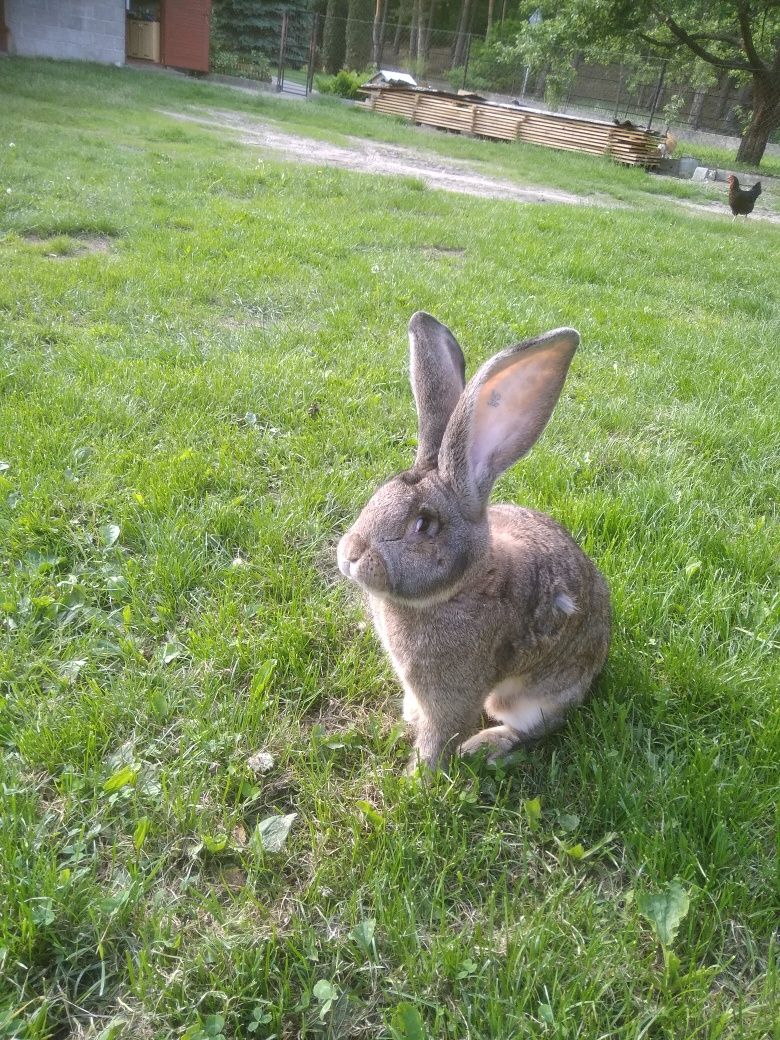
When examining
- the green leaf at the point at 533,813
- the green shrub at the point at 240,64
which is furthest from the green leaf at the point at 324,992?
the green shrub at the point at 240,64

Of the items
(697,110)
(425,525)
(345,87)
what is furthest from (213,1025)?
(697,110)

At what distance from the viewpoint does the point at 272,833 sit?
2.09 metres

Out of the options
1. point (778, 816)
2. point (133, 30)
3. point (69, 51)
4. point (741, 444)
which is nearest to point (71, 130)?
point (741, 444)

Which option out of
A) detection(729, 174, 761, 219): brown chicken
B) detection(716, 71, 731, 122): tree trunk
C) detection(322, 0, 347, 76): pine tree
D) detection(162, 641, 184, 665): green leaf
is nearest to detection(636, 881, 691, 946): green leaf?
detection(162, 641, 184, 665): green leaf

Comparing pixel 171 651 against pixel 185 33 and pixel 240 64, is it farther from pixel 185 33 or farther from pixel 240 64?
pixel 240 64

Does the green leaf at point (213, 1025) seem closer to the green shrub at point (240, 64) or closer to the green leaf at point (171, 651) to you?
the green leaf at point (171, 651)

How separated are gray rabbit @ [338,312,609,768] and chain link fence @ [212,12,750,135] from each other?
2970 centimetres

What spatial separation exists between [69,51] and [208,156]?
1795cm

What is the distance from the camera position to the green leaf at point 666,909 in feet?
6.04

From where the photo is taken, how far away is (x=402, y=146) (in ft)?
61.1

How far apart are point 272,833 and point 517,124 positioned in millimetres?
25185

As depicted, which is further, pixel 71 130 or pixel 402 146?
pixel 402 146

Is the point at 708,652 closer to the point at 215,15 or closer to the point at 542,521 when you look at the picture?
the point at 542,521

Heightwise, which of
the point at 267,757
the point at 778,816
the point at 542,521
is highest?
the point at 542,521
